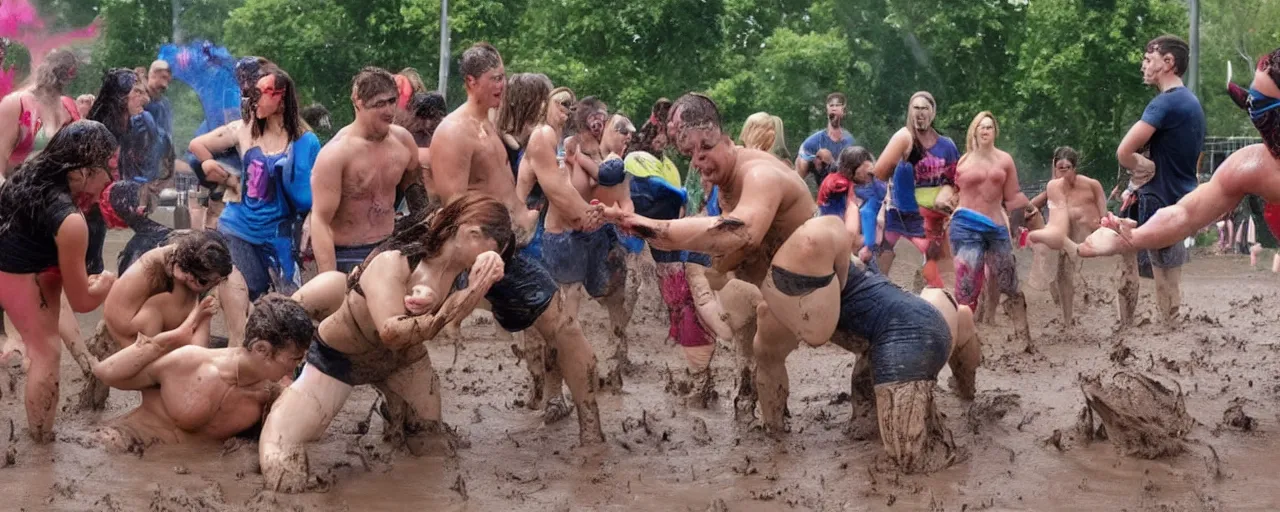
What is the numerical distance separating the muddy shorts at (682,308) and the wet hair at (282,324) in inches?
106

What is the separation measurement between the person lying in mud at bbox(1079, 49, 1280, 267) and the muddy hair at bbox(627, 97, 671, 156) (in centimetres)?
387

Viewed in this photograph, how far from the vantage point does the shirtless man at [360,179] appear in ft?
22.5

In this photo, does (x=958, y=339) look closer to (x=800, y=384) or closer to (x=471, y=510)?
(x=800, y=384)

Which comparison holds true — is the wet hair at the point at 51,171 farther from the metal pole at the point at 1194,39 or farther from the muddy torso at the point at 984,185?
the metal pole at the point at 1194,39

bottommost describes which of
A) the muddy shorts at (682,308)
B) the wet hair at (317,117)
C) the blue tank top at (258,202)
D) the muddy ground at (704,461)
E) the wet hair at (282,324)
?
the muddy ground at (704,461)

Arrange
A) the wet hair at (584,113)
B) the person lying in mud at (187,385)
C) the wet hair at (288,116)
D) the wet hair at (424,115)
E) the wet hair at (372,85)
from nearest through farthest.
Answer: the person lying in mud at (187,385) → the wet hair at (372,85) → the wet hair at (288,116) → the wet hair at (584,113) → the wet hair at (424,115)

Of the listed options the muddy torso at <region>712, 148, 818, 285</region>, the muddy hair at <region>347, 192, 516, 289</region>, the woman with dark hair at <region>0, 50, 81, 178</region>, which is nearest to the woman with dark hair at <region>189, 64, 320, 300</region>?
the woman with dark hair at <region>0, 50, 81, 178</region>

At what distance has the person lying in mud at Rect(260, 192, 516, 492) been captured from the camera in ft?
18.0

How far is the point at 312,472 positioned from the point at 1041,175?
24.0m

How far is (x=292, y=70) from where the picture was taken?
99.3ft

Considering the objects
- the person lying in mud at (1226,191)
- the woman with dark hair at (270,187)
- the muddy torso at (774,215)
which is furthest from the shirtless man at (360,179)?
the person lying in mud at (1226,191)

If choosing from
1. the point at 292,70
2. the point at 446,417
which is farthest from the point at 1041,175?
the point at 446,417

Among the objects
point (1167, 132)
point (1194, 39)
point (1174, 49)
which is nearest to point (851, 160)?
point (1167, 132)

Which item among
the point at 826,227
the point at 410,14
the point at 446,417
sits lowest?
the point at 446,417
